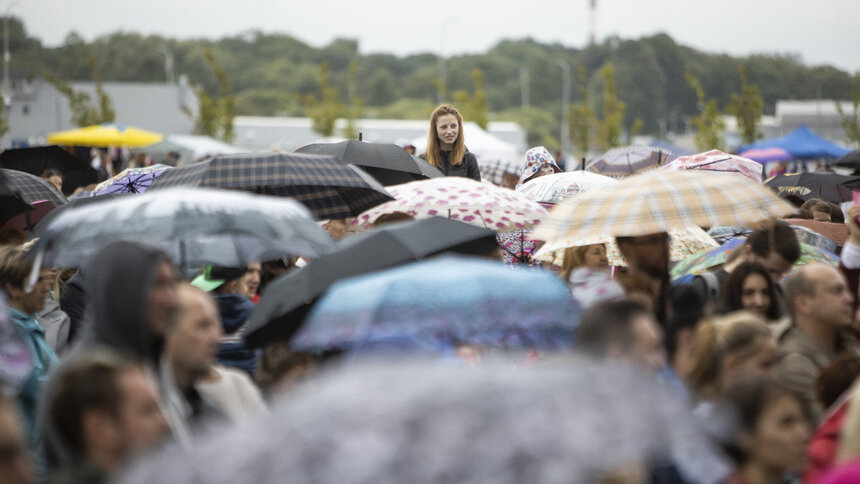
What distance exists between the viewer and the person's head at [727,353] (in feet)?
16.1

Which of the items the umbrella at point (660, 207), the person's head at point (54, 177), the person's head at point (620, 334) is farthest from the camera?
the person's head at point (54, 177)

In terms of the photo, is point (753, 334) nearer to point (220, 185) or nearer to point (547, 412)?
point (547, 412)

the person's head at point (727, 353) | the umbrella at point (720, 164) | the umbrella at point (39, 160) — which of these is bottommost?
the umbrella at point (39, 160)

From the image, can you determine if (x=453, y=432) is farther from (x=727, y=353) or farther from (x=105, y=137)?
(x=105, y=137)

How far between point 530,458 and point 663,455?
1.37 feet

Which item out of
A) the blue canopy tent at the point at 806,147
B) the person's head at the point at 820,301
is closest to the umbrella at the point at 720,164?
the person's head at the point at 820,301

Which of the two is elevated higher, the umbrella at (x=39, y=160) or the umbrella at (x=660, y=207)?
the umbrella at (x=660, y=207)

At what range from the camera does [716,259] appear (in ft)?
25.2


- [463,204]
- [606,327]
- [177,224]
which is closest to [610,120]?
[463,204]

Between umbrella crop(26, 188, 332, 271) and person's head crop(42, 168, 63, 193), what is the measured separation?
8.44 m

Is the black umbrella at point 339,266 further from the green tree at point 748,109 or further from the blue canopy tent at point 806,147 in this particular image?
the green tree at point 748,109

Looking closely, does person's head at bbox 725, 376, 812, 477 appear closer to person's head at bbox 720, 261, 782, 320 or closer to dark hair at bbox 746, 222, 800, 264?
person's head at bbox 720, 261, 782, 320

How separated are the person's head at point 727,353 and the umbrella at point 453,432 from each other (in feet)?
7.25

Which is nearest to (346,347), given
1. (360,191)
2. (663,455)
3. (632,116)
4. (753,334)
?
(753,334)
